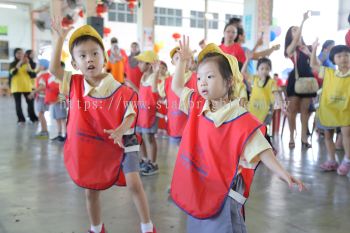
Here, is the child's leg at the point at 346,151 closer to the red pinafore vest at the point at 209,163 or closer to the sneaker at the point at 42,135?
the red pinafore vest at the point at 209,163

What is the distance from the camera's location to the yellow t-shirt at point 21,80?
23.9ft

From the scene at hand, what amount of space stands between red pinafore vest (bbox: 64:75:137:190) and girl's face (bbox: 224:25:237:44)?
1924 mm

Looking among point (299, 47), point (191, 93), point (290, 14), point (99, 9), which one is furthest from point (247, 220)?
point (290, 14)

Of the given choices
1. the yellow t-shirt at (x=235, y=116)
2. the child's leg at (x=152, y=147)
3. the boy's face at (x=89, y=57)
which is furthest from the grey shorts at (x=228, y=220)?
the child's leg at (x=152, y=147)

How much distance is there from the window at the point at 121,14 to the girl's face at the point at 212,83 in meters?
17.0

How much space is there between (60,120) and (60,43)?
398 centimetres

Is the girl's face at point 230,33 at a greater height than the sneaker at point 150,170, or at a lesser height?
greater

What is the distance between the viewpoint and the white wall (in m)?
17.2

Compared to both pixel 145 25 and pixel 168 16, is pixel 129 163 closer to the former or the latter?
pixel 145 25

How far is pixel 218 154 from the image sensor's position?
5.12 ft

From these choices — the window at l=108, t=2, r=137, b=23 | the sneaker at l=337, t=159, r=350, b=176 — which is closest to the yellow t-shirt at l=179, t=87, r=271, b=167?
the sneaker at l=337, t=159, r=350, b=176

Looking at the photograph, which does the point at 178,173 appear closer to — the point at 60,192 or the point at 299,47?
the point at 60,192

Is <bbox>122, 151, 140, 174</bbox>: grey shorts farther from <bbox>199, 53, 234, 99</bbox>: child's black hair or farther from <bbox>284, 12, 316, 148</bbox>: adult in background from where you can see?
<bbox>284, 12, 316, 148</bbox>: adult in background

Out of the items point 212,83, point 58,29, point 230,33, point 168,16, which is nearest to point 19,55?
point 230,33
